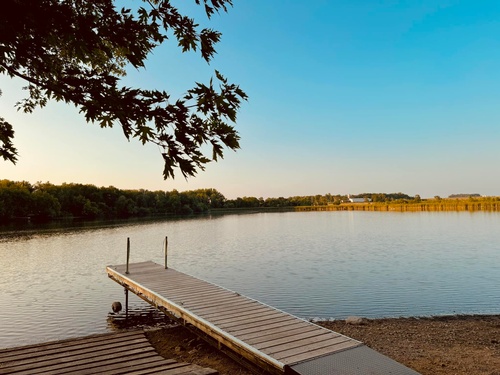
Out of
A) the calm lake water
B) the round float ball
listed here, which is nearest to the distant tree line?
the calm lake water

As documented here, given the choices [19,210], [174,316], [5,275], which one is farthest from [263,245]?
[19,210]

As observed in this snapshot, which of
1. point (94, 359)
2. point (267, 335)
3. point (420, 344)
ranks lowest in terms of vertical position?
point (420, 344)

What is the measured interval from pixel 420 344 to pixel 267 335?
5061 millimetres

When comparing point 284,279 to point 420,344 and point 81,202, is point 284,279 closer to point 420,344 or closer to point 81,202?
point 420,344

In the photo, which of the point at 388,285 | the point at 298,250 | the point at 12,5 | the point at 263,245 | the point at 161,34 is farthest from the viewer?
the point at 263,245

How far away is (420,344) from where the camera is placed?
1063 centimetres

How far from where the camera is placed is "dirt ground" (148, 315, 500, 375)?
893cm

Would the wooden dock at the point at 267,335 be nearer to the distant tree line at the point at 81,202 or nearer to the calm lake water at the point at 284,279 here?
the calm lake water at the point at 284,279

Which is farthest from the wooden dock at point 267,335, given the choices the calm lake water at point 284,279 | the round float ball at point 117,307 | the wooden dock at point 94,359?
the calm lake water at point 284,279

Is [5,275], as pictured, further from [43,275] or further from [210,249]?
[210,249]

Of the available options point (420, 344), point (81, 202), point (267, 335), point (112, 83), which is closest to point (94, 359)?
point (267, 335)

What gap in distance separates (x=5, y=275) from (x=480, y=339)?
27.9 metres

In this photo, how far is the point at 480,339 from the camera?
11.0 metres

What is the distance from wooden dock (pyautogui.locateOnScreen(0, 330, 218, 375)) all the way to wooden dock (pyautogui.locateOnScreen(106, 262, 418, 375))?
1571mm
